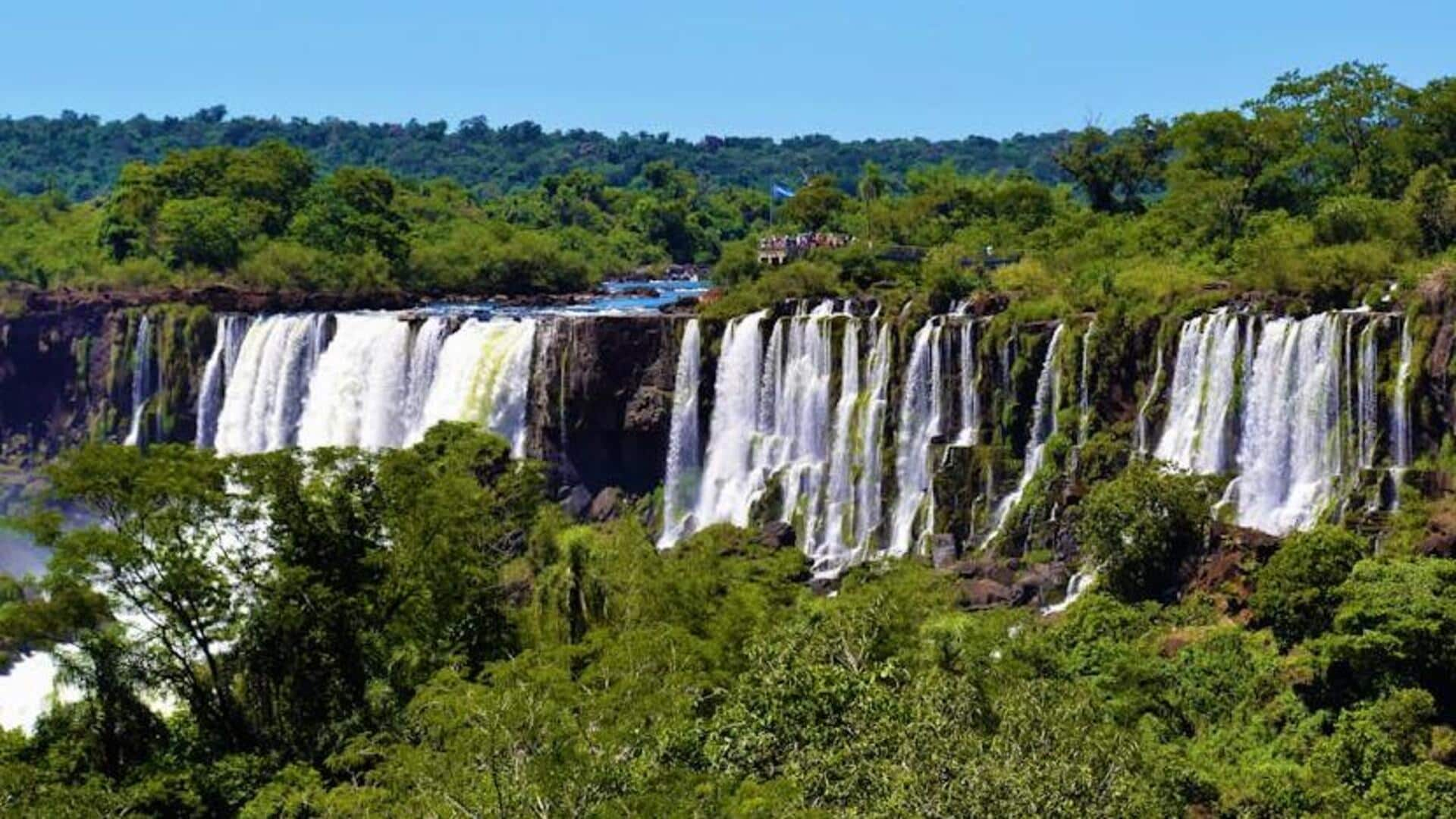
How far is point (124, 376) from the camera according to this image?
225 ft

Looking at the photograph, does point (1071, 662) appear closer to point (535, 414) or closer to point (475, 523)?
point (475, 523)

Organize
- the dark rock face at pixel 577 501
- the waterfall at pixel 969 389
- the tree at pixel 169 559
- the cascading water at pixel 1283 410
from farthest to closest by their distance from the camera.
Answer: the dark rock face at pixel 577 501, the waterfall at pixel 969 389, the cascading water at pixel 1283 410, the tree at pixel 169 559

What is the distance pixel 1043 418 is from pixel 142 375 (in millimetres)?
35910

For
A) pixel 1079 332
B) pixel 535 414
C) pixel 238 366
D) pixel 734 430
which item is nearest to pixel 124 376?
pixel 238 366

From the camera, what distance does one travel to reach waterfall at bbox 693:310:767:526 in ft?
175

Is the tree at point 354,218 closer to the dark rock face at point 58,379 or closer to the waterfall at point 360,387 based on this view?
the dark rock face at point 58,379

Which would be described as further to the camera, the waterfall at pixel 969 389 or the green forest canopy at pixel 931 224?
the green forest canopy at pixel 931 224

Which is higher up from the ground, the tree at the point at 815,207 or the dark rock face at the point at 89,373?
the tree at the point at 815,207

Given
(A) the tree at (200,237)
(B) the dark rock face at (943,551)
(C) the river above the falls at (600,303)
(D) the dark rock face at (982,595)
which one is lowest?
(D) the dark rock face at (982,595)

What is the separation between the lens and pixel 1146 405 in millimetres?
45625

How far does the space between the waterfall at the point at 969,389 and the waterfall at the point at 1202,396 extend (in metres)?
5.43

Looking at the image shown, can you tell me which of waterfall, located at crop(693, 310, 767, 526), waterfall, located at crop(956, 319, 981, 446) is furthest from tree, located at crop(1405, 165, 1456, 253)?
waterfall, located at crop(693, 310, 767, 526)

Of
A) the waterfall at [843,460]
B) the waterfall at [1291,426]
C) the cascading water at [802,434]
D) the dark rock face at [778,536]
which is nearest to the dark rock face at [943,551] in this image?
the cascading water at [802,434]

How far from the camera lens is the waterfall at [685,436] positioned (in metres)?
54.8
